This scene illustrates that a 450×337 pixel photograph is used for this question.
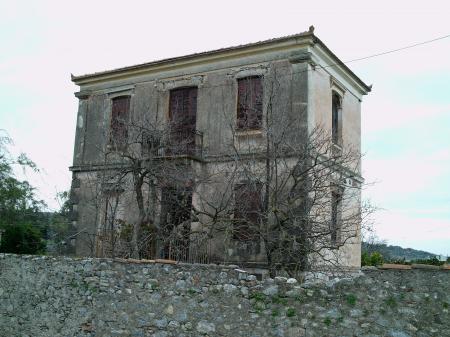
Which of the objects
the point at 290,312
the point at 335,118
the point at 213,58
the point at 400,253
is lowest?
the point at 290,312

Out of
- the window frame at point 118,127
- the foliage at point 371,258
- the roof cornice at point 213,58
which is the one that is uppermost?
the roof cornice at point 213,58

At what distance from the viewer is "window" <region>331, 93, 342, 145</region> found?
17.8 metres

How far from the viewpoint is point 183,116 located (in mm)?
17578

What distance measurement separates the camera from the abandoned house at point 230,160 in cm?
1376

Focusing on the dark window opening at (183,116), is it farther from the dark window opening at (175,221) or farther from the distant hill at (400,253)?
the distant hill at (400,253)

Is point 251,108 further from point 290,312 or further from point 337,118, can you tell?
point 290,312

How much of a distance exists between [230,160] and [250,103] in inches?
68.8

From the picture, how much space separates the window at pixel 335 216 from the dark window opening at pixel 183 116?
175 inches

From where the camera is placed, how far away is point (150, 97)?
18.3m

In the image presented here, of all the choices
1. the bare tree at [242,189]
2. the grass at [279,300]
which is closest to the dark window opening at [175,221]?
the bare tree at [242,189]

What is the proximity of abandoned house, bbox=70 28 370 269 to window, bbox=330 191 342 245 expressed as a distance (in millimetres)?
51

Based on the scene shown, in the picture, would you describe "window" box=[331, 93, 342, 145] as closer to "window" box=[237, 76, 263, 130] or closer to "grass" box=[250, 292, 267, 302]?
"window" box=[237, 76, 263, 130]

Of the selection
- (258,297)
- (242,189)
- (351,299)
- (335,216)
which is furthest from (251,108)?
(351,299)

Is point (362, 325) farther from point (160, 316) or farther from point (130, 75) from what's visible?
point (130, 75)
